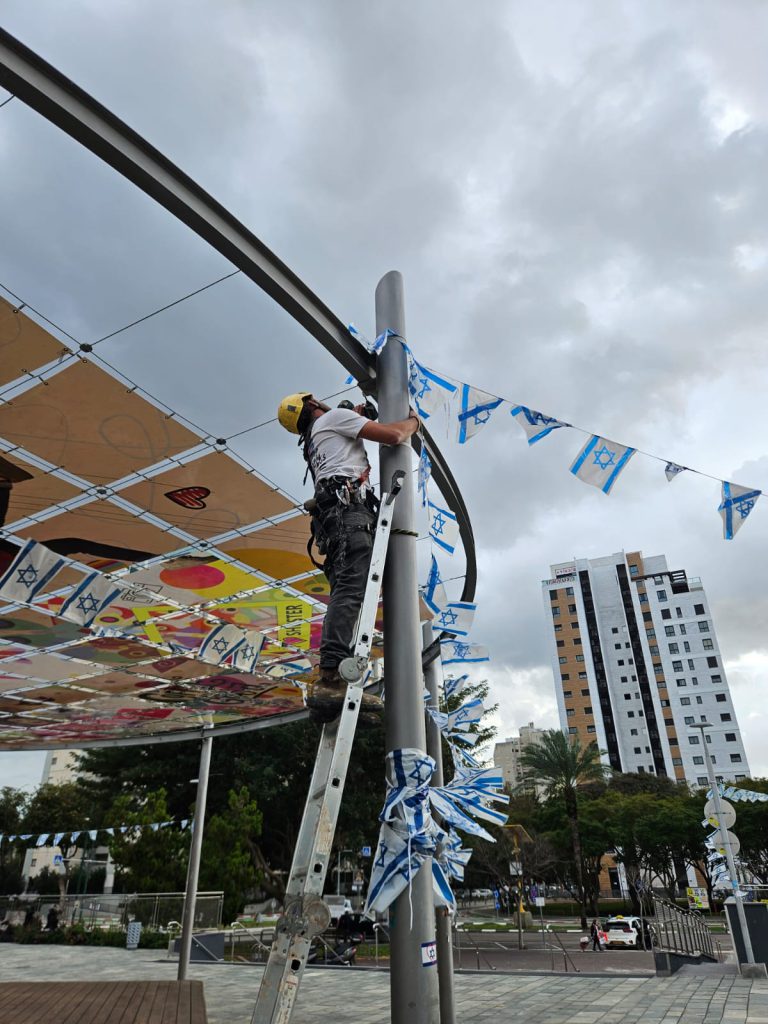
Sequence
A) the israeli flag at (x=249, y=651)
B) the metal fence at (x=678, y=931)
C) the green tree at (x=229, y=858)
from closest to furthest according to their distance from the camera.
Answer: the israeli flag at (x=249, y=651)
the metal fence at (x=678, y=931)
the green tree at (x=229, y=858)

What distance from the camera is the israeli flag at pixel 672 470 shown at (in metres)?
6.34

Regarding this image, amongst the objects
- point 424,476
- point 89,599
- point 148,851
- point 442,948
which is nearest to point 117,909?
point 148,851

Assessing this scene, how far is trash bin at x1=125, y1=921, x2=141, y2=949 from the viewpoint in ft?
65.0

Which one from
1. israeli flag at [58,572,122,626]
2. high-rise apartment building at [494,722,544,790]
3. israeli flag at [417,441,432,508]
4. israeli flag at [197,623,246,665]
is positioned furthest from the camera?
high-rise apartment building at [494,722,544,790]

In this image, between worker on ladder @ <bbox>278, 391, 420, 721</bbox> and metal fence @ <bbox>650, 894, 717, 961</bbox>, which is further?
metal fence @ <bbox>650, 894, 717, 961</bbox>

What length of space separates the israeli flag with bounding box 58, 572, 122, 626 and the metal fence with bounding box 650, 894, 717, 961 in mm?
11928

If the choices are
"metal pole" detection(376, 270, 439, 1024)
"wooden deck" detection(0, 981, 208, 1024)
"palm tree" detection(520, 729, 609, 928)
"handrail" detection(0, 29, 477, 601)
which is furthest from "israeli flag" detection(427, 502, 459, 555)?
"palm tree" detection(520, 729, 609, 928)

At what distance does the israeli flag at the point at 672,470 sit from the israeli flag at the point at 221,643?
6808 mm

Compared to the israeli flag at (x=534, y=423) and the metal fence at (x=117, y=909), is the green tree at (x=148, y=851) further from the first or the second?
the israeli flag at (x=534, y=423)

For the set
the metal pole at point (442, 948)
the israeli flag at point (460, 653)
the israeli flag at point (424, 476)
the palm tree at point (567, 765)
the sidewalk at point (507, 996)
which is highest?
the palm tree at point (567, 765)

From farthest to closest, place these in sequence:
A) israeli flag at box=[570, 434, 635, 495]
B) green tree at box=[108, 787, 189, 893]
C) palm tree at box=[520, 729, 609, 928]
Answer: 1. palm tree at box=[520, 729, 609, 928]
2. green tree at box=[108, 787, 189, 893]
3. israeli flag at box=[570, 434, 635, 495]

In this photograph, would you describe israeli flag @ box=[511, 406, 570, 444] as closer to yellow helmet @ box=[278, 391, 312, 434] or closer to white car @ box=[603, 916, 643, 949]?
yellow helmet @ box=[278, 391, 312, 434]

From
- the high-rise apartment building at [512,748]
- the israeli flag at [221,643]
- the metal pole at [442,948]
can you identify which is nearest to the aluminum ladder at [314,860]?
the metal pole at [442,948]

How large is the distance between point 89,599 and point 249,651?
9.39ft
